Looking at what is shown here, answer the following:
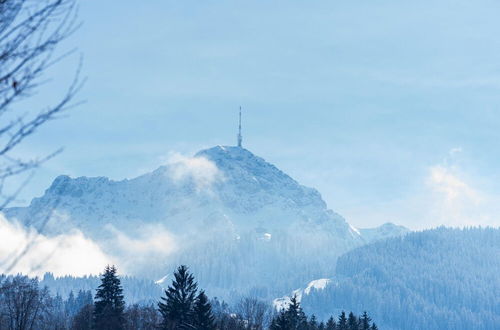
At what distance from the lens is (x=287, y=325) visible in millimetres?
50344

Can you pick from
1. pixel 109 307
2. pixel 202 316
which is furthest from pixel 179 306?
pixel 109 307

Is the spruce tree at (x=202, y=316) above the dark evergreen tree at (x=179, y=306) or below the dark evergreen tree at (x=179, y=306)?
below

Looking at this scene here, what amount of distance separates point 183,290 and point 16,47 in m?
46.8

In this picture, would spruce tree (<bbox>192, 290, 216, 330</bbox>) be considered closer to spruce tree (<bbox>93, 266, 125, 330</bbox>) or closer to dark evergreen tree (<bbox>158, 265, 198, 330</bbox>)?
dark evergreen tree (<bbox>158, 265, 198, 330</bbox>)

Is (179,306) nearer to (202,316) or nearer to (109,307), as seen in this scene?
(202,316)

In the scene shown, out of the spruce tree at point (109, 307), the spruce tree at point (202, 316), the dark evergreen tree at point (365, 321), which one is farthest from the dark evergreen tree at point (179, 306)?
the dark evergreen tree at point (365, 321)

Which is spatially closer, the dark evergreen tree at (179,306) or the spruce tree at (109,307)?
the dark evergreen tree at (179,306)

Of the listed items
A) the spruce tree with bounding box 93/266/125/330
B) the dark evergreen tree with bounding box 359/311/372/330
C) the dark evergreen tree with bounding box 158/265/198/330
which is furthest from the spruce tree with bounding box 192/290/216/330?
the dark evergreen tree with bounding box 359/311/372/330

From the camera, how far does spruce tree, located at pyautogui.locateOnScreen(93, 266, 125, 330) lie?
52.7m

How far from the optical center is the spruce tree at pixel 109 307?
52719mm

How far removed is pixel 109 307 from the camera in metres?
54.3

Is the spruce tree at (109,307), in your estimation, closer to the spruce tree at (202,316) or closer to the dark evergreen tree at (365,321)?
the spruce tree at (202,316)

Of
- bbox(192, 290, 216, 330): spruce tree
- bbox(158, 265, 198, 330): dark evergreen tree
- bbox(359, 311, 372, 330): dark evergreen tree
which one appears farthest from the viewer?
bbox(359, 311, 372, 330): dark evergreen tree

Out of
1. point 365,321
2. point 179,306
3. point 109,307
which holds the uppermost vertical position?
point 365,321
